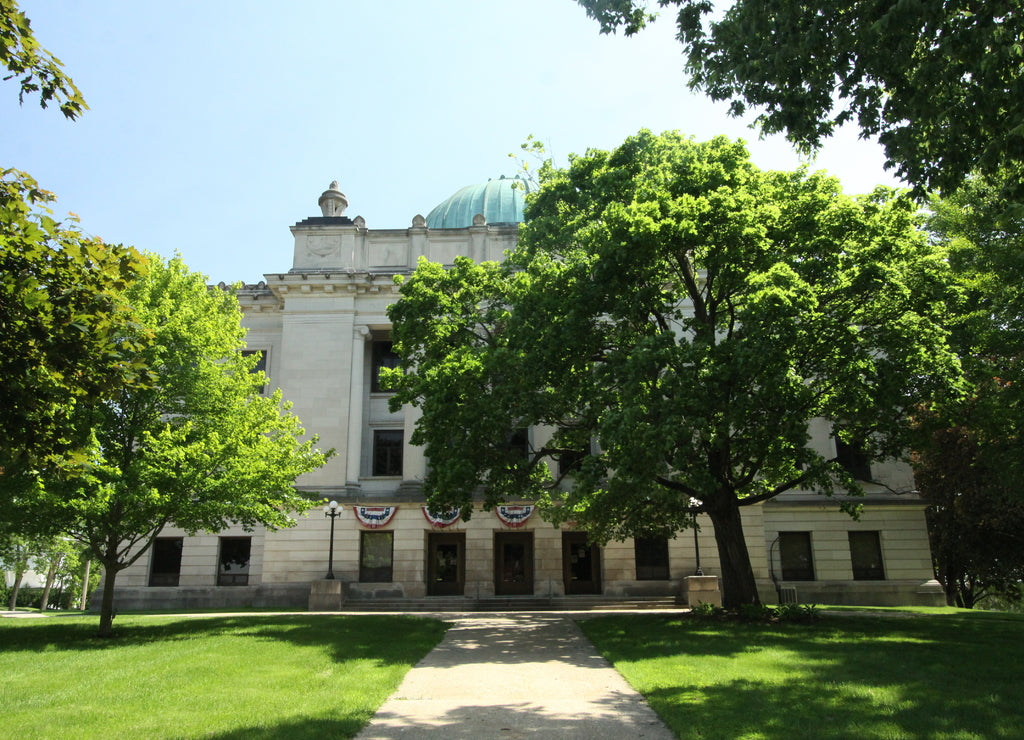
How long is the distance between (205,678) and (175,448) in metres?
6.73

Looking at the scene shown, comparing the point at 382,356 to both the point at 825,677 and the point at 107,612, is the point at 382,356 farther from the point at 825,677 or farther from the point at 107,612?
the point at 825,677

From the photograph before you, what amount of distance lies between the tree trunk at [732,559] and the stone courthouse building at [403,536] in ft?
36.2

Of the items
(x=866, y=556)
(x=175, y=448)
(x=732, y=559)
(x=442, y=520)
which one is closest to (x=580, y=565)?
(x=442, y=520)

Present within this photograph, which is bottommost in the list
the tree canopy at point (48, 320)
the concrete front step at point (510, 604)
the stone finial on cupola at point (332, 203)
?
the concrete front step at point (510, 604)

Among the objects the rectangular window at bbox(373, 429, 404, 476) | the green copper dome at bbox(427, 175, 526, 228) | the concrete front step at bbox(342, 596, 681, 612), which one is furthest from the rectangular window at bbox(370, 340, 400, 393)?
the concrete front step at bbox(342, 596, 681, 612)

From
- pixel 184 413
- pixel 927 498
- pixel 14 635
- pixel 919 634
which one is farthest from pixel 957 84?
pixel 927 498

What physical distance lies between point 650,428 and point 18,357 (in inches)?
431

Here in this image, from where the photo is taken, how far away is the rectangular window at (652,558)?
3133 centimetres

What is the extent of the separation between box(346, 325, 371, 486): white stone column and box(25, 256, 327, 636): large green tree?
1219cm

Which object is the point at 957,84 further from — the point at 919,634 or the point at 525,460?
the point at 525,460

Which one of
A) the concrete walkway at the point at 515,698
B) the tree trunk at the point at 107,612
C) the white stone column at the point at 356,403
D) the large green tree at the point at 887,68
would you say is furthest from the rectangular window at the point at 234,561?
the large green tree at the point at 887,68

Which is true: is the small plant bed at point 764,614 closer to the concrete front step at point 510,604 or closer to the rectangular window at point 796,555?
the concrete front step at point 510,604

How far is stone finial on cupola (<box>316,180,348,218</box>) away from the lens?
35.7m

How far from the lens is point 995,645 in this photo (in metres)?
14.4
